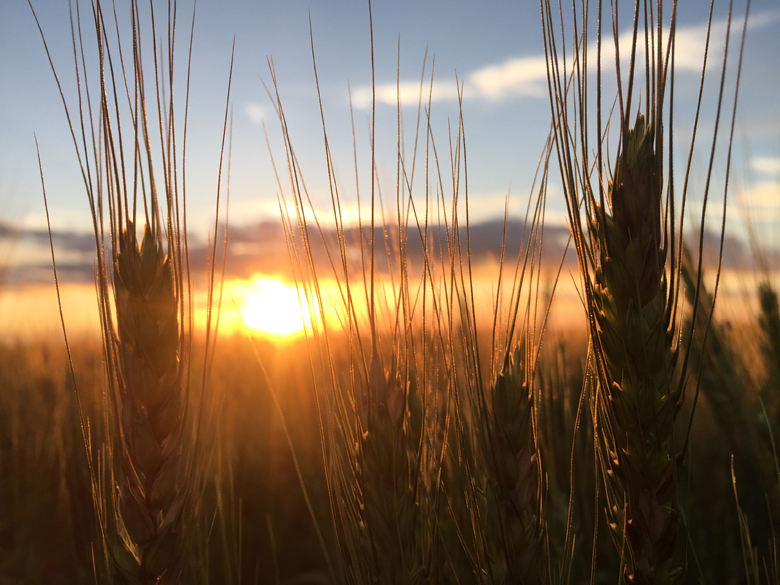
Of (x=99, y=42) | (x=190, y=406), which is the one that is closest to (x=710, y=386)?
(x=190, y=406)

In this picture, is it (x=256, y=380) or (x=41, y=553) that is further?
(x=256, y=380)

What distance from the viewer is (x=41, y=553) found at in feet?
7.23

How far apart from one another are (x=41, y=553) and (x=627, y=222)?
2653 millimetres

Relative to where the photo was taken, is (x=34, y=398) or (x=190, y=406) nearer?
(x=190, y=406)

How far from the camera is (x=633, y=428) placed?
1170 millimetres

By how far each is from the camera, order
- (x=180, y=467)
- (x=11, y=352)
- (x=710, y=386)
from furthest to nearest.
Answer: (x=11, y=352) → (x=710, y=386) → (x=180, y=467)

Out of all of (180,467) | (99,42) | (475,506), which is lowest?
(475,506)

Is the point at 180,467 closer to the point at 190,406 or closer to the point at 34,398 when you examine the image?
the point at 190,406

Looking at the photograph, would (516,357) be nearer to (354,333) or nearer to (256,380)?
(354,333)

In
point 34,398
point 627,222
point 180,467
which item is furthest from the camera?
point 34,398

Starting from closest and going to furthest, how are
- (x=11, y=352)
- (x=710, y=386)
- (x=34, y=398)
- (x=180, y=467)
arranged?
(x=180, y=467) < (x=710, y=386) < (x=34, y=398) < (x=11, y=352)

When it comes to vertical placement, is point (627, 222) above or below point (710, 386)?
above

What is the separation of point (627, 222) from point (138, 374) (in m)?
1.21

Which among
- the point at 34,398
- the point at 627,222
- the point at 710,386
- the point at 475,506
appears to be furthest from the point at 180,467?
the point at 34,398
